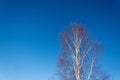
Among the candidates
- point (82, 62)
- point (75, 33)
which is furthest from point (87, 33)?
point (82, 62)

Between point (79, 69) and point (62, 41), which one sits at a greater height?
point (62, 41)

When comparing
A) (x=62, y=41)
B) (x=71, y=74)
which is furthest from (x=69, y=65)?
(x=62, y=41)

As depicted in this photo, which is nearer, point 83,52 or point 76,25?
point 83,52

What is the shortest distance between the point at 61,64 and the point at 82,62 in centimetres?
189

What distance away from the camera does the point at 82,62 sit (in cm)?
2341

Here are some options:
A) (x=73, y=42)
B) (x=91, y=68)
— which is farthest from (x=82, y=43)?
(x=91, y=68)

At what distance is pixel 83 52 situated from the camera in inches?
938

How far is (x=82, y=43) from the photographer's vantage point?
958 inches

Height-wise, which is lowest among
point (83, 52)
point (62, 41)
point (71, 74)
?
point (71, 74)

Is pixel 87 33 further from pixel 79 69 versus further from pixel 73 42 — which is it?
pixel 79 69

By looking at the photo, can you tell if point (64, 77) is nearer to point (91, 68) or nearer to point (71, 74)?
point (71, 74)

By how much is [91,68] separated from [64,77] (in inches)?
92.3

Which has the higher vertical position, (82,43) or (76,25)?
(76,25)

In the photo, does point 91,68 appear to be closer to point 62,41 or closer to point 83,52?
point 83,52
